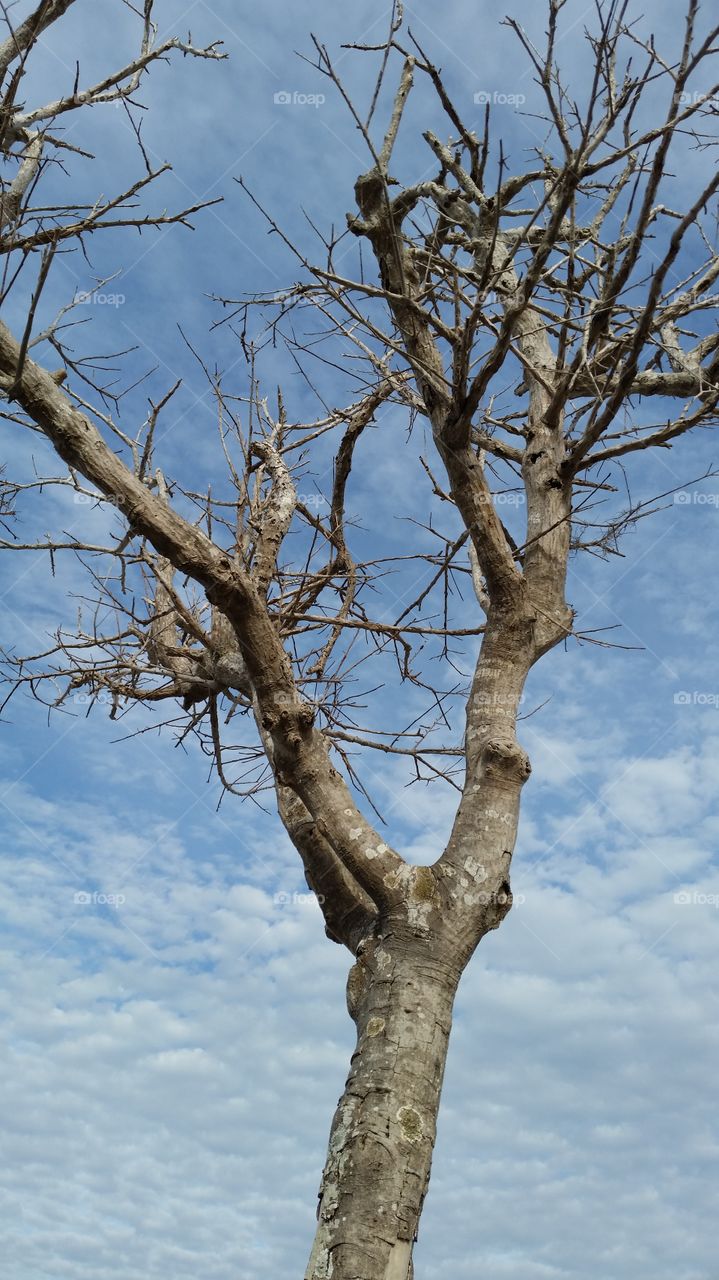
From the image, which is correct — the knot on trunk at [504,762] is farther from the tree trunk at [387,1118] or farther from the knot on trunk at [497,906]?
the tree trunk at [387,1118]

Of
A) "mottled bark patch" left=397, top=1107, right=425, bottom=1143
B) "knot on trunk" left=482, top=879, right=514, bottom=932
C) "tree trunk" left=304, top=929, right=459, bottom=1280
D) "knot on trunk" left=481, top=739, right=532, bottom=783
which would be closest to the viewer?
"tree trunk" left=304, top=929, right=459, bottom=1280

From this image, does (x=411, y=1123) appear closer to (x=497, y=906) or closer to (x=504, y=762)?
(x=497, y=906)

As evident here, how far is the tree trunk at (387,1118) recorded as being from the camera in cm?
277

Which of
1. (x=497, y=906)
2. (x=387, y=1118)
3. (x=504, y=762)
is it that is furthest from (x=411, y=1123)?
(x=504, y=762)

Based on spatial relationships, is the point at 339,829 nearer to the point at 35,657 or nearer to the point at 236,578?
the point at 236,578

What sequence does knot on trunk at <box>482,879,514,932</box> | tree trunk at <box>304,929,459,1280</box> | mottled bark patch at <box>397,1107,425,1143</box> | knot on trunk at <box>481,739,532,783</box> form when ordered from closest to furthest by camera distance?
tree trunk at <box>304,929,459,1280</box>
mottled bark patch at <box>397,1107,425,1143</box>
knot on trunk at <box>482,879,514,932</box>
knot on trunk at <box>481,739,532,783</box>

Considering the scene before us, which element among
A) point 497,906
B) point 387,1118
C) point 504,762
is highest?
point 504,762

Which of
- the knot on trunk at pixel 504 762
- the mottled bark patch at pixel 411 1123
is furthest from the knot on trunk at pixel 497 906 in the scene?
the mottled bark patch at pixel 411 1123

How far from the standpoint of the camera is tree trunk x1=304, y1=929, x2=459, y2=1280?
2.77 meters

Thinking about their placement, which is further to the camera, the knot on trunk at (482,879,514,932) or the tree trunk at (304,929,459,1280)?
the knot on trunk at (482,879,514,932)

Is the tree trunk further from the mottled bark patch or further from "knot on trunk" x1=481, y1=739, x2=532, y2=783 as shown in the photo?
"knot on trunk" x1=481, y1=739, x2=532, y2=783

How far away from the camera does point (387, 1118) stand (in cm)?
293

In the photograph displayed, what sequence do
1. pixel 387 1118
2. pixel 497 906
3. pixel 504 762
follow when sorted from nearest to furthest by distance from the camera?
1. pixel 387 1118
2. pixel 497 906
3. pixel 504 762

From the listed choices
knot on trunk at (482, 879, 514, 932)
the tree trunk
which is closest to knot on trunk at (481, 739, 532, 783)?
knot on trunk at (482, 879, 514, 932)
